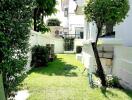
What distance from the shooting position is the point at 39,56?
734 inches

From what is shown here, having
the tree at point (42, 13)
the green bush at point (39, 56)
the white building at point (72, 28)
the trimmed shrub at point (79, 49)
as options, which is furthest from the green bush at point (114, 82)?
the white building at point (72, 28)

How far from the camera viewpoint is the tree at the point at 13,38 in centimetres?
646

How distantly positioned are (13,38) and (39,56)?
12.0 meters

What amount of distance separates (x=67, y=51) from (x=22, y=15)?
99.7 ft

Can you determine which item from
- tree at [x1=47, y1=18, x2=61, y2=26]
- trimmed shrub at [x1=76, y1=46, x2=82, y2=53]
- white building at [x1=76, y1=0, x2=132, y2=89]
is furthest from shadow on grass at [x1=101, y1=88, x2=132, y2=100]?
tree at [x1=47, y1=18, x2=61, y2=26]

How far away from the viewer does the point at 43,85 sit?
11.8 m

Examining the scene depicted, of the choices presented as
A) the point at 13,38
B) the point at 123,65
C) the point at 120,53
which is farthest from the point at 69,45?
the point at 13,38

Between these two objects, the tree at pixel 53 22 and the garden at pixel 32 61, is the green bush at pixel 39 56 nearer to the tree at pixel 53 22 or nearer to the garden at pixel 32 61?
the garden at pixel 32 61

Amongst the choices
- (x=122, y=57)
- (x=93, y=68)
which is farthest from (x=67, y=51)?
(x=122, y=57)

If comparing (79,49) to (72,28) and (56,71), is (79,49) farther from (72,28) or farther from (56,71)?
(56,71)

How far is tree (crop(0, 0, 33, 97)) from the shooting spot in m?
6.46

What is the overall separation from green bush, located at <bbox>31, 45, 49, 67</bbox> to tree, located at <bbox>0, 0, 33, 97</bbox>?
35.8 ft

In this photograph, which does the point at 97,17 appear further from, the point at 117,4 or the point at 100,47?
the point at 100,47

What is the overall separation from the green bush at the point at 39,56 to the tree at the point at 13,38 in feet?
35.8
